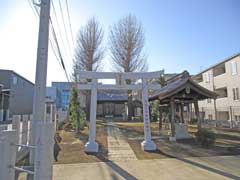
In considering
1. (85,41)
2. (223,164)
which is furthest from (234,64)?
(223,164)

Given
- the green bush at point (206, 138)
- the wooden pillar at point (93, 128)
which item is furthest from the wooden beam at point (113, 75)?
the green bush at point (206, 138)

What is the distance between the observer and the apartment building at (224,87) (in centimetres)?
2133

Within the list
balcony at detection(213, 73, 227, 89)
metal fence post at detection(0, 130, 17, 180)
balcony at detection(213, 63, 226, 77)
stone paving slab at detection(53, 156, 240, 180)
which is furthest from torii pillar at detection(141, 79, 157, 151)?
balcony at detection(213, 63, 226, 77)

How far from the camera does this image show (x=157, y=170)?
5.78 m

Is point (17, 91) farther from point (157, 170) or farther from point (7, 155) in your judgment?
point (7, 155)

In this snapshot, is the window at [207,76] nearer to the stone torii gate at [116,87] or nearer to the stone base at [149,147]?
the stone torii gate at [116,87]

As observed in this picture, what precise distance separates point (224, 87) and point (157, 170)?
71.3 feet

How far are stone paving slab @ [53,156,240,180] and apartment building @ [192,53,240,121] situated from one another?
45.6 feet

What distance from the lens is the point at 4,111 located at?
32188 millimetres

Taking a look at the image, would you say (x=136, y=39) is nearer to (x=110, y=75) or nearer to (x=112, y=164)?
(x=110, y=75)

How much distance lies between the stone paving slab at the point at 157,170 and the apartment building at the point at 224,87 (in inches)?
547

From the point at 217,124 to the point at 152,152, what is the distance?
14638 mm

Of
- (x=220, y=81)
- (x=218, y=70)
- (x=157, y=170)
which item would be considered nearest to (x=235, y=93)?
(x=220, y=81)

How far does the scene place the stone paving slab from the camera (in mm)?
5215
